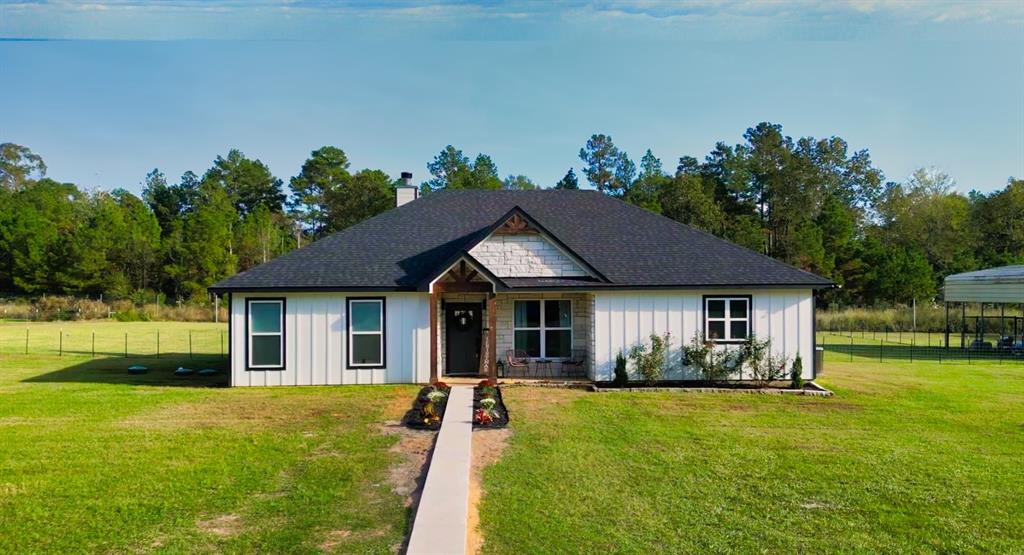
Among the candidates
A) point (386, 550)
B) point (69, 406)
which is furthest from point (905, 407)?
point (69, 406)

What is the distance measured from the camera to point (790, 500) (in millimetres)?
7023

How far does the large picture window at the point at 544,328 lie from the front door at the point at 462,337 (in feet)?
3.44

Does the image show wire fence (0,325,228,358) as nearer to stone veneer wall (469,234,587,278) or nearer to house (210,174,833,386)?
house (210,174,833,386)

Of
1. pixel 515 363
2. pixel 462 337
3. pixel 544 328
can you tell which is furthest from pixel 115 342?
pixel 544 328

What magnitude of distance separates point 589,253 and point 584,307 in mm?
1474

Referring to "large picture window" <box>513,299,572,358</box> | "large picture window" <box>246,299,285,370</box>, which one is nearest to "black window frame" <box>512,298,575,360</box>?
"large picture window" <box>513,299,572,358</box>

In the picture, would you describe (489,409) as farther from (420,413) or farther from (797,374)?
(797,374)

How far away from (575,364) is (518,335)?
1660mm

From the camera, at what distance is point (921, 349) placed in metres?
26.5

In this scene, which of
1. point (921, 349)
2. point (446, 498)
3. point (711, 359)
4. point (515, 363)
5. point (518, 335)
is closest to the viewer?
point (446, 498)

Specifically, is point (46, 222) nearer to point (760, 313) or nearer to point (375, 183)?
point (375, 183)

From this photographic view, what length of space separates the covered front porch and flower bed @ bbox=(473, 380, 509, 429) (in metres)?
2.17

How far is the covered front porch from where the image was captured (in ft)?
53.4

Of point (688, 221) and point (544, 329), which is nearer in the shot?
point (544, 329)
